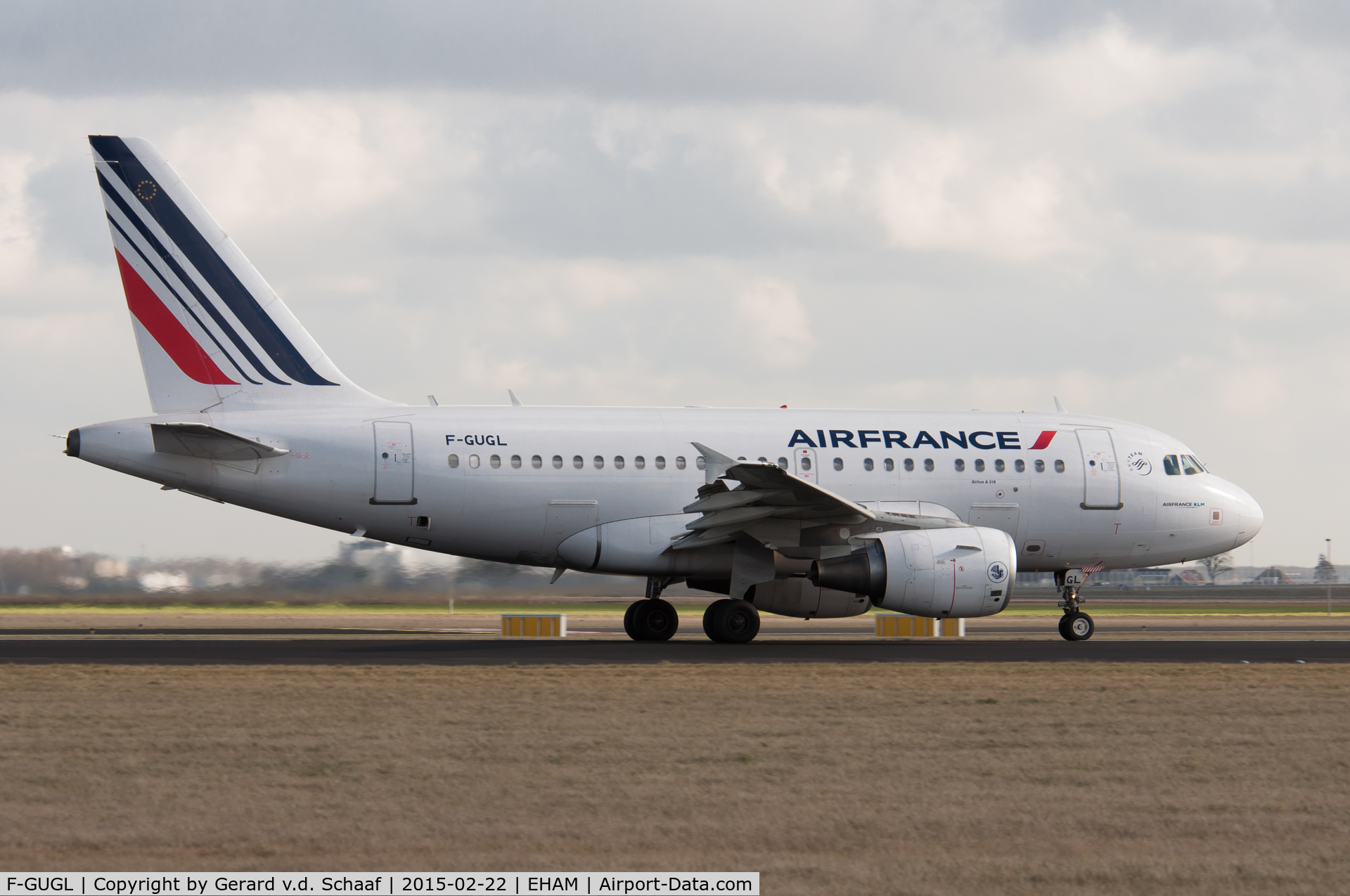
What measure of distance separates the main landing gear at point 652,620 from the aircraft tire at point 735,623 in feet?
5.71

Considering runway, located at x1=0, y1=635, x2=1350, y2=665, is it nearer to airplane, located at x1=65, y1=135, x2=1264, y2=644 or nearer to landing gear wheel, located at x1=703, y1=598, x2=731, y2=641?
landing gear wheel, located at x1=703, y1=598, x2=731, y2=641

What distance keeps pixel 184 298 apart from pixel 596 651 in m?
9.21

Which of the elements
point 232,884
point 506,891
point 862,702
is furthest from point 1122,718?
point 232,884

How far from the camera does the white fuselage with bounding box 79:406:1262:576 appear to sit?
2219 cm

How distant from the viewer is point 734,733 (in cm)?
1119

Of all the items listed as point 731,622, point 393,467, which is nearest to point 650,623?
point 731,622

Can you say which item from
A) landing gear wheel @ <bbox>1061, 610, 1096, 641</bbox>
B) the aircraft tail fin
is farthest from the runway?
the aircraft tail fin

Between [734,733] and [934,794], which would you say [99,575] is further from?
[934,794]

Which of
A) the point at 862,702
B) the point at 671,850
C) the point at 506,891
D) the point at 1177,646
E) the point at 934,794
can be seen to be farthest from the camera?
the point at 1177,646

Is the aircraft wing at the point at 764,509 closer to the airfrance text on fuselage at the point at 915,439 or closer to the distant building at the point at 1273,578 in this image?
the airfrance text on fuselage at the point at 915,439

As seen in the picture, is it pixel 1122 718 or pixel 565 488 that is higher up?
pixel 565 488

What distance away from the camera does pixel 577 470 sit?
2319 centimetres

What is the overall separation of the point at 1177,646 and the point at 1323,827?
16.0 metres

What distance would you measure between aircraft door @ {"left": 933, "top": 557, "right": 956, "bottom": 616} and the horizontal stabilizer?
34.5ft
